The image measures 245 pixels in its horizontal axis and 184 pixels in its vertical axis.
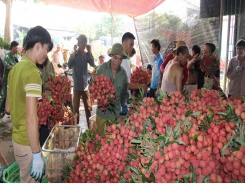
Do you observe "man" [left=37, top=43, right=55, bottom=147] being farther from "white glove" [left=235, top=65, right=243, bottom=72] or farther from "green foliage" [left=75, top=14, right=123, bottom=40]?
"green foliage" [left=75, top=14, right=123, bottom=40]

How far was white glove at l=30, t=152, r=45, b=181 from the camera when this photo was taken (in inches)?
75.5

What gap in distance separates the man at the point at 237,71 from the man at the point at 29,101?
3.41m

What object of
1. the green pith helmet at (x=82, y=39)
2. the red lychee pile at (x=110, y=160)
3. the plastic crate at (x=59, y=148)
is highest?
the green pith helmet at (x=82, y=39)

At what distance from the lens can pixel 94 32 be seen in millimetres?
32250

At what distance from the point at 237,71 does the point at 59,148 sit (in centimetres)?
325

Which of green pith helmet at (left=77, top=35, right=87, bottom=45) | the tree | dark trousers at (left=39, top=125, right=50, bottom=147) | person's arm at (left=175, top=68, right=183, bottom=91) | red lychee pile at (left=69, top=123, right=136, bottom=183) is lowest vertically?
dark trousers at (left=39, top=125, right=50, bottom=147)

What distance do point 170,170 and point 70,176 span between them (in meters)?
1.07

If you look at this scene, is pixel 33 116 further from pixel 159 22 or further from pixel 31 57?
pixel 159 22

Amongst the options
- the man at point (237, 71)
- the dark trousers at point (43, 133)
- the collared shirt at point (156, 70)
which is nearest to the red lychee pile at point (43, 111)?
the dark trousers at point (43, 133)

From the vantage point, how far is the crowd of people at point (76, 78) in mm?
1869

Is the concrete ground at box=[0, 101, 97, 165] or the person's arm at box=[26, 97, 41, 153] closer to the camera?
the person's arm at box=[26, 97, 41, 153]

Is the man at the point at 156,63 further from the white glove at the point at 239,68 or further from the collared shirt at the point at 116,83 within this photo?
the collared shirt at the point at 116,83

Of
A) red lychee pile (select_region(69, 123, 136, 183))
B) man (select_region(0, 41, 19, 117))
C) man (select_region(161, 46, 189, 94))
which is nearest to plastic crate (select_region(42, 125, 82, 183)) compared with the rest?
red lychee pile (select_region(69, 123, 136, 183))

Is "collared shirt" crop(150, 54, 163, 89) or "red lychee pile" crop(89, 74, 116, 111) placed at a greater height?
"collared shirt" crop(150, 54, 163, 89)
